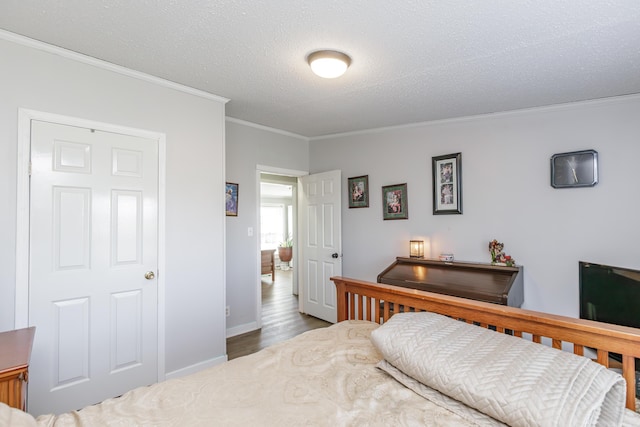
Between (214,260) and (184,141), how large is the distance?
1.07m

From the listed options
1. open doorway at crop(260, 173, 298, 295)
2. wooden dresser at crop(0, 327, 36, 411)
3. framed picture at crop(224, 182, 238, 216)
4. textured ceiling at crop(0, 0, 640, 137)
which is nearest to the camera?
wooden dresser at crop(0, 327, 36, 411)

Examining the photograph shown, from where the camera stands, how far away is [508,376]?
1.02 m

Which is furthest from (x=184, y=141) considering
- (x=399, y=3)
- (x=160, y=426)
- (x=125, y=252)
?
(x=160, y=426)

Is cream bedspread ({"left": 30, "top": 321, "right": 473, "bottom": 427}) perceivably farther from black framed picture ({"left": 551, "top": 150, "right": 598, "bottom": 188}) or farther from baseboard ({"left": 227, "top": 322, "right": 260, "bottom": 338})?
black framed picture ({"left": 551, "top": 150, "right": 598, "bottom": 188})

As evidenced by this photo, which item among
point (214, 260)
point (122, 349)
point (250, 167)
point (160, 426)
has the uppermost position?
point (250, 167)

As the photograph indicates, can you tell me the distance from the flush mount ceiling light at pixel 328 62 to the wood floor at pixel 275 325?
2702 mm

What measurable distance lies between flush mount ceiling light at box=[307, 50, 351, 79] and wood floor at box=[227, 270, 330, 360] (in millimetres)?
2702

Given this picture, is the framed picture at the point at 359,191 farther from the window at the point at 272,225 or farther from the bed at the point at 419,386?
the window at the point at 272,225

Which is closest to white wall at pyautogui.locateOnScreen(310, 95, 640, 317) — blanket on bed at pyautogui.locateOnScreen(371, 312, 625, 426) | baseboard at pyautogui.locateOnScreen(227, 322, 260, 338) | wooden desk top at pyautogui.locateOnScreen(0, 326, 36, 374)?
baseboard at pyautogui.locateOnScreen(227, 322, 260, 338)

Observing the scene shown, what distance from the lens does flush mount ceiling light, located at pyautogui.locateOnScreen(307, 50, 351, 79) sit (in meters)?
2.04

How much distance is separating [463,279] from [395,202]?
4.15 feet

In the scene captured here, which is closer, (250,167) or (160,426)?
(160,426)

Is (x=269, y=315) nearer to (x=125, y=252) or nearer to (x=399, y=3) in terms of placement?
(x=125, y=252)

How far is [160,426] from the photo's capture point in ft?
3.36
